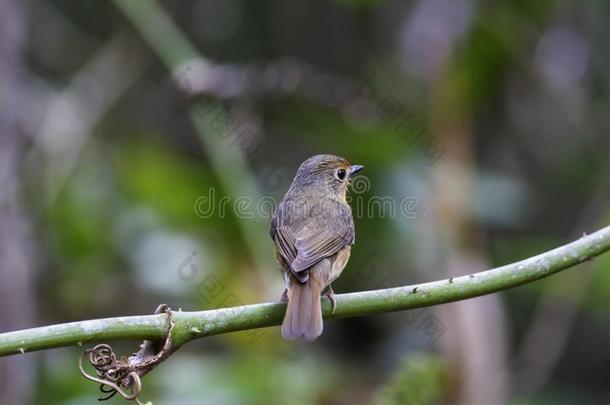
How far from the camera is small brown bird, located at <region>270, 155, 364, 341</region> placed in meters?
3.08

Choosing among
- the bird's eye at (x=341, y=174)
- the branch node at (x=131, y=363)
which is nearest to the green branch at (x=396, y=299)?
the branch node at (x=131, y=363)

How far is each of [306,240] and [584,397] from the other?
289 centimetres

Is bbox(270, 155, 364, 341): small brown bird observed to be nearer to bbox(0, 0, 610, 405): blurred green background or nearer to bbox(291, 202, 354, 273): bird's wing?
bbox(291, 202, 354, 273): bird's wing

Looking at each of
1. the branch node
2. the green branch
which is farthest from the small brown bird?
the branch node

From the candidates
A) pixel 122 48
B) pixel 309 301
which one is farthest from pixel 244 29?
pixel 309 301

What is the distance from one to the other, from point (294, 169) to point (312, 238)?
332cm

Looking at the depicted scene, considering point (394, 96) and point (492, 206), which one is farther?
point (394, 96)

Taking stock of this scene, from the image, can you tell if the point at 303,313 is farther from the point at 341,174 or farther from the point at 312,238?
the point at 341,174

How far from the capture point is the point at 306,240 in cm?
359

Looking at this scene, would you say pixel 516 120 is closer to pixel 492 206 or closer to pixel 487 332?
pixel 492 206

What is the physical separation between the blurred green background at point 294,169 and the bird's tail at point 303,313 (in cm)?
65

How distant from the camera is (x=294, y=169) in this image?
22.7ft

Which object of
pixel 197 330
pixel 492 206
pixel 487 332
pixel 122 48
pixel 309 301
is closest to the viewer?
pixel 197 330

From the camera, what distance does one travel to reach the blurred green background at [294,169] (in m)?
4.79
